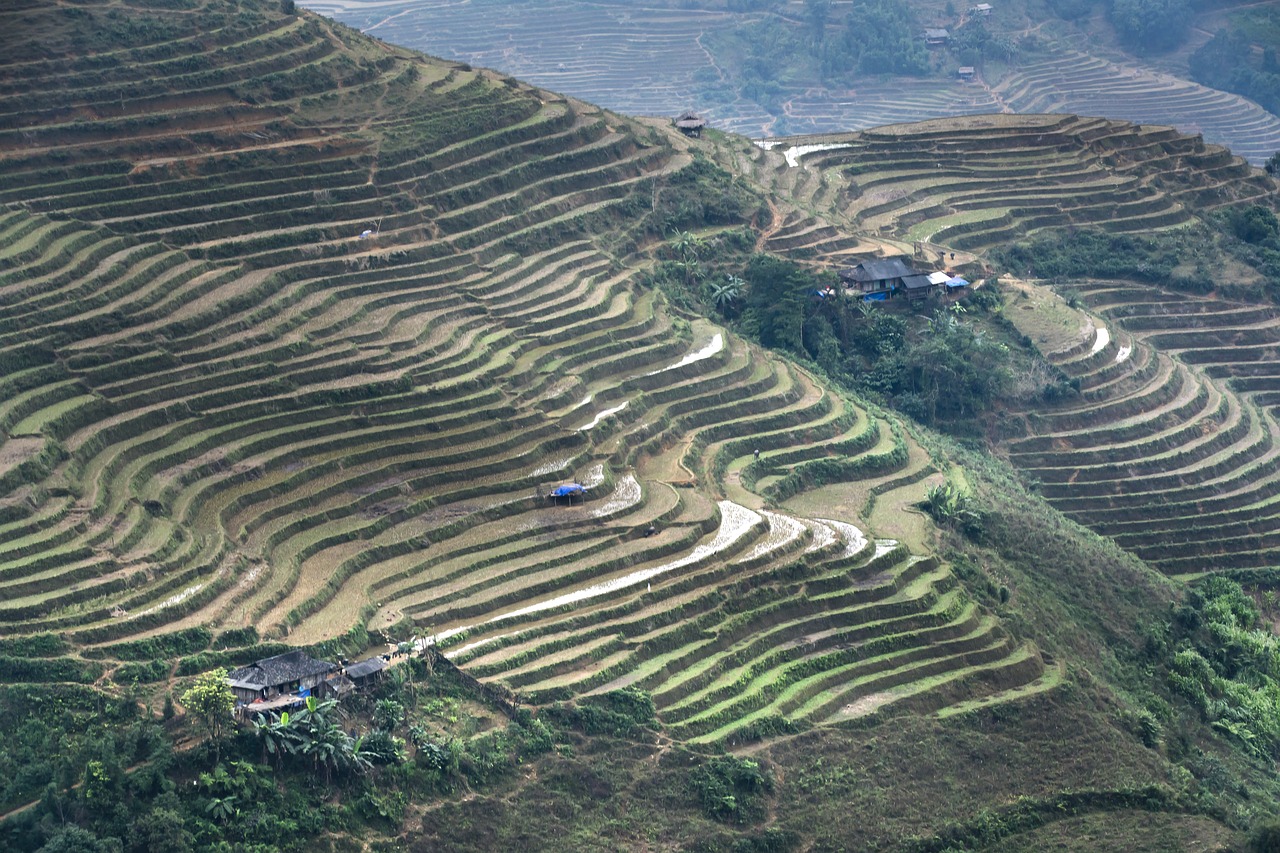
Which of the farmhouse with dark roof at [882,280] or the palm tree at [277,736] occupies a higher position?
the farmhouse with dark roof at [882,280]

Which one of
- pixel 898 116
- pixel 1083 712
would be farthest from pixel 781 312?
pixel 898 116

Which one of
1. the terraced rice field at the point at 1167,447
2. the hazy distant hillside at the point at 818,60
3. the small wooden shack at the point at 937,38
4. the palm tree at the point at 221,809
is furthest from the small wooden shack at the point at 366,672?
the small wooden shack at the point at 937,38

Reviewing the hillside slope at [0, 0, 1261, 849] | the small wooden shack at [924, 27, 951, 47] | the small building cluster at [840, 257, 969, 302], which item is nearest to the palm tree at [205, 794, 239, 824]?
the hillside slope at [0, 0, 1261, 849]

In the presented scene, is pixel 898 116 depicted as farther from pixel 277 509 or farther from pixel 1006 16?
pixel 277 509

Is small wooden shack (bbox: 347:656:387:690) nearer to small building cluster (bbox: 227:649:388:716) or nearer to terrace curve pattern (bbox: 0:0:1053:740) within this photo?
small building cluster (bbox: 227:649:388:716)

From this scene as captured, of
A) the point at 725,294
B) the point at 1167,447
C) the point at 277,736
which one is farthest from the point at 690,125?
the point at 277,736

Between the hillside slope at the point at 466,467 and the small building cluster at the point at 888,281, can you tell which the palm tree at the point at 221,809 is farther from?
the small building cluster at the point at 888,281
